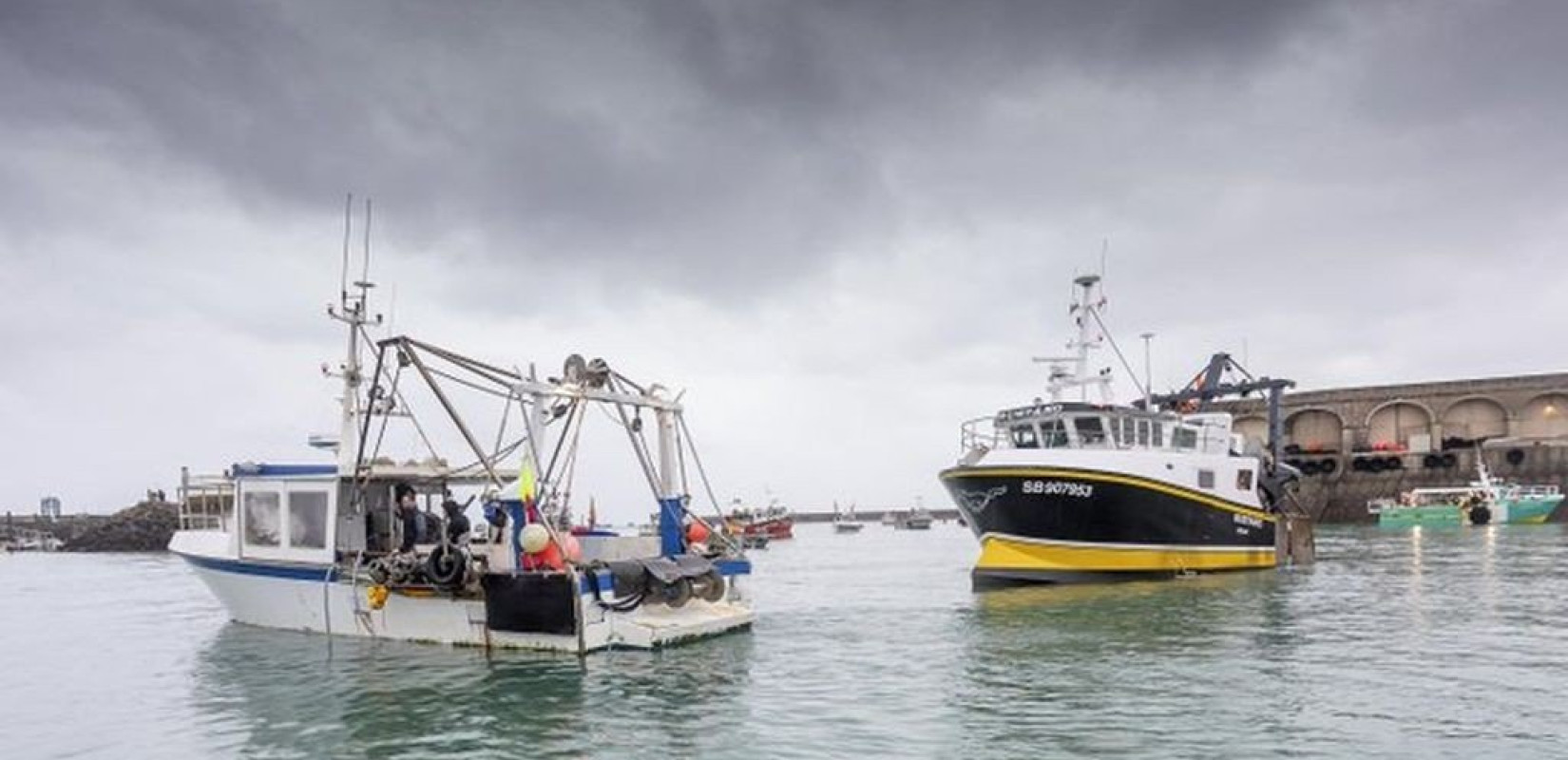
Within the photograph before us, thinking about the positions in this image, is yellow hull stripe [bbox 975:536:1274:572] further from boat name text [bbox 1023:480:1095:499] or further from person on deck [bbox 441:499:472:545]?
person on deck [bbox 441:499:472:545]

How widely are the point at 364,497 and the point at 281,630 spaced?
10.2 feet

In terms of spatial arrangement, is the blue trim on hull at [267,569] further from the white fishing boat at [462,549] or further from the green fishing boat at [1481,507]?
the green fishing boat at [1481,507]

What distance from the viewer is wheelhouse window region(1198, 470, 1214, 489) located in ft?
102

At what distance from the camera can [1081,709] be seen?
1291 centimetres

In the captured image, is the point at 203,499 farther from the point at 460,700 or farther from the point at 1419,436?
the point at 1419,436

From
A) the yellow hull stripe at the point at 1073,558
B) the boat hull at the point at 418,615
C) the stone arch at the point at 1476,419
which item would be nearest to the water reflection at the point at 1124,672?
the yellow hull stripe at the point at 1073,558

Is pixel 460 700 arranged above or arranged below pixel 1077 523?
below

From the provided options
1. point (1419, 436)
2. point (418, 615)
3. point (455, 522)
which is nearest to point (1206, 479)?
point (455, 522)

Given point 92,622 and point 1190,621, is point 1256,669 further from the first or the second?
point 92,622

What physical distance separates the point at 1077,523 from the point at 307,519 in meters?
19.1

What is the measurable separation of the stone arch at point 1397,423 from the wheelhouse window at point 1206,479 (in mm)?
63871

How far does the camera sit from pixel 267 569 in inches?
814

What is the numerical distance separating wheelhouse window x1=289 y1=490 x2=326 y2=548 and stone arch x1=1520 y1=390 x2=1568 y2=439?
87.9 metres

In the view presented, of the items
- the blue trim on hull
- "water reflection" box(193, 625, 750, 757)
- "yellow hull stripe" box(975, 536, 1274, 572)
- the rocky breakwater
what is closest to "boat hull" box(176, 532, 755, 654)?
the blue trim on hull
